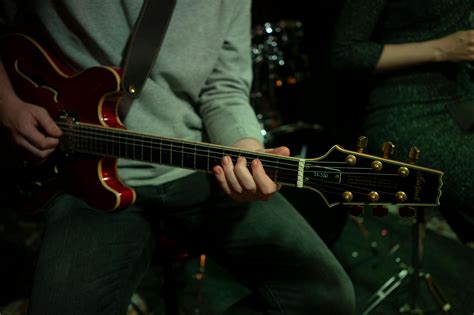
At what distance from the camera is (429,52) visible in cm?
134

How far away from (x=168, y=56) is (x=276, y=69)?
131cm

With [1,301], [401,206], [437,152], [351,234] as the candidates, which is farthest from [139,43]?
[351,234]

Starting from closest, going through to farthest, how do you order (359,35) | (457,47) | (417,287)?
(457,47), (359,35), (417,287)

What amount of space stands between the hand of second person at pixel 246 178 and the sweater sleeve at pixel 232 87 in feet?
0.89

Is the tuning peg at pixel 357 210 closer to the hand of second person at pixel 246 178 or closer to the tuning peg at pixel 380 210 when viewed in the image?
the tuning peg at pixel 380 210

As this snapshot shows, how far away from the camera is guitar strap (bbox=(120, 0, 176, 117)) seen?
3.84 feet

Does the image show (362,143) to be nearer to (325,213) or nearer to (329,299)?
(329,299)

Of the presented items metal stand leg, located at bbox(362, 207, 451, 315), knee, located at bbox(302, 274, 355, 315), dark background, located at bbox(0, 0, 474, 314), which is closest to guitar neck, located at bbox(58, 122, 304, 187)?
knee, located at bbox(302, 274, 355, 315)

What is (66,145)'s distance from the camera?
1251mm

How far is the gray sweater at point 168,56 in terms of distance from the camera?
1205 millimetres

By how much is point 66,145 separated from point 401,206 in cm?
96

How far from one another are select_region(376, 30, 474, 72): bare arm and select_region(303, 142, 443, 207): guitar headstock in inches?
25.3

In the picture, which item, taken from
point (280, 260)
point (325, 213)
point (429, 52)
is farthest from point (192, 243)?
point (429, 52)

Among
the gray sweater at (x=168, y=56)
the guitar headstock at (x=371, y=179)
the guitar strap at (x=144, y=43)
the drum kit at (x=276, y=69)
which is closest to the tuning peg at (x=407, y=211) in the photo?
the guitar headstock at (x=371, y=179)
